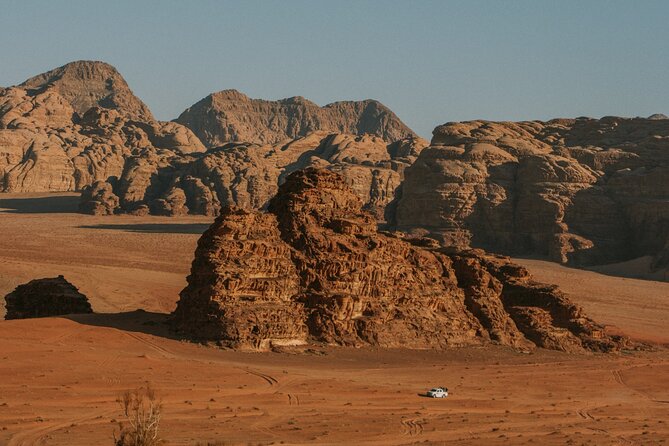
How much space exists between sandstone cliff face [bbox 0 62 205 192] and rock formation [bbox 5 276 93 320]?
78.5m

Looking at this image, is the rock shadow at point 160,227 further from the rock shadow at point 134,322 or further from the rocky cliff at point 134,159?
the rock shadow at point 134,322

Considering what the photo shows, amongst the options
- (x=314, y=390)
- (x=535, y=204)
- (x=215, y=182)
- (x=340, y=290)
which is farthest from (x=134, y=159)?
(x=314, y=390)

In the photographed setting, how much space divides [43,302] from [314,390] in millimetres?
14369

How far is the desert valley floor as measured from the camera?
1040 inches

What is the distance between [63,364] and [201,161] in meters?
78.7

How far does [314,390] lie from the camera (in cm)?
3156

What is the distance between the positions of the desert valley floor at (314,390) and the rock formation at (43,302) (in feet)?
6.08

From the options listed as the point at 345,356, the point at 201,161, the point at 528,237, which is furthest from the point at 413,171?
the point at 345,356

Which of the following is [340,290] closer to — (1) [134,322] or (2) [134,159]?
(1) [134,322]

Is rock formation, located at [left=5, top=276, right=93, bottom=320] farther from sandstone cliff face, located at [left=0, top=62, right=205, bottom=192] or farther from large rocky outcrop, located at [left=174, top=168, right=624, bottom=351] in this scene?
sandstone cliff face, located at [left=0, top=62, right=205, bottom=192]

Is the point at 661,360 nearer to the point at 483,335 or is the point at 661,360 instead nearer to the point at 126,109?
the point at 483,335

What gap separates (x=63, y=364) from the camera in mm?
32250

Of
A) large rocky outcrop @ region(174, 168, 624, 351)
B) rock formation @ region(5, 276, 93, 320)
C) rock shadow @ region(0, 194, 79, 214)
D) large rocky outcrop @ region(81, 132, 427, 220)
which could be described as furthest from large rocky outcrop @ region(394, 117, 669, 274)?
rock formation @ region(5, 276, 93, 320)

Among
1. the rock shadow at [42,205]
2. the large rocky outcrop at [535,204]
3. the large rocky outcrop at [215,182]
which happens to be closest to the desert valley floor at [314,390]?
the large rocky outcrop at [535,204]
